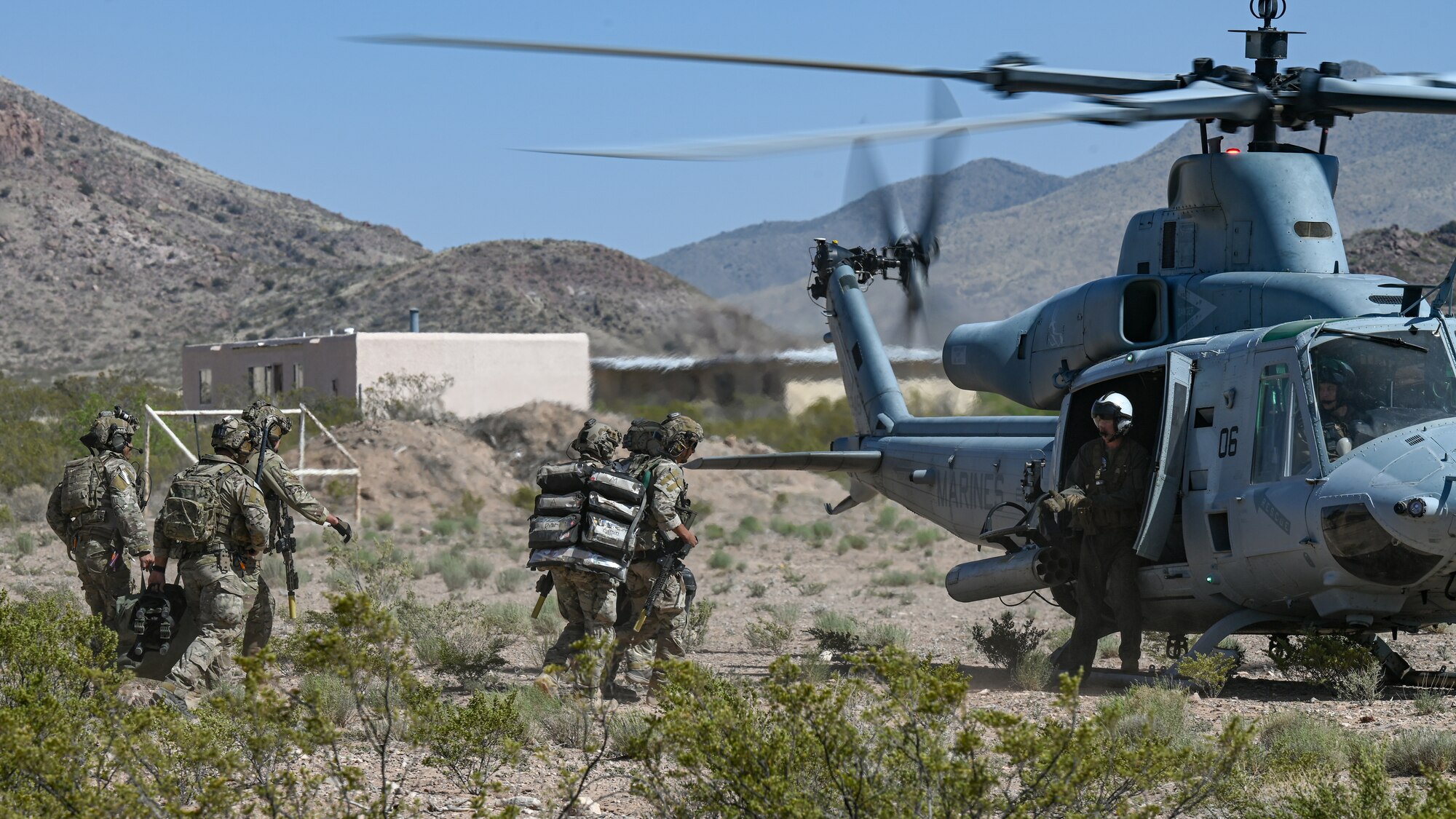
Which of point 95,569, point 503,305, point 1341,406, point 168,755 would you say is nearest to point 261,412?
point 95,569

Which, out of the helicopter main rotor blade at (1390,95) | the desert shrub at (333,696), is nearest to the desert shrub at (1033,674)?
the helicopter main rotor blade at (1390,95)

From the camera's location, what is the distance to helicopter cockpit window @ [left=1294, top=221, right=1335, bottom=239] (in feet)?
32.2

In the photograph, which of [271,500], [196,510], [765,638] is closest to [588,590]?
[271,500]

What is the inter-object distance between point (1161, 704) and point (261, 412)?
217 inches

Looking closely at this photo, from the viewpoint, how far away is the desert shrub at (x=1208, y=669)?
797cm

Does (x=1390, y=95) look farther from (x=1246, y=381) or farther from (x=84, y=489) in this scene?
(x=84, y=489)

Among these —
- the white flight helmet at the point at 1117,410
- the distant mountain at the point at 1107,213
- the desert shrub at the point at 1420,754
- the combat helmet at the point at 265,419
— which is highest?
the distant mountain at the point at 1107,213

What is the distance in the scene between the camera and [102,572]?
9641mm

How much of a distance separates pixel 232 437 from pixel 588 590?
7.30ft

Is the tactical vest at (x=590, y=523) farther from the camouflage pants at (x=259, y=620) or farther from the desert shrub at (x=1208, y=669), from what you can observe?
the desert shrub at (x=1208, y=669)

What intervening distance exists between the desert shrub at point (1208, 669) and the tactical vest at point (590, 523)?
317cm

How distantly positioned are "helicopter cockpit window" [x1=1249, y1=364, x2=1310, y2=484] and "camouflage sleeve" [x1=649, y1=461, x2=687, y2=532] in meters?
3.25

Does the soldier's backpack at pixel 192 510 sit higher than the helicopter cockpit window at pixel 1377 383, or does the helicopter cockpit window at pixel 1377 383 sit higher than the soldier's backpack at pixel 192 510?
the helicopter cockpit window at pixel 1377 383

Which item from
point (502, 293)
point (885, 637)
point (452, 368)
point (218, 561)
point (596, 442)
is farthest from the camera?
point (502, 293)
